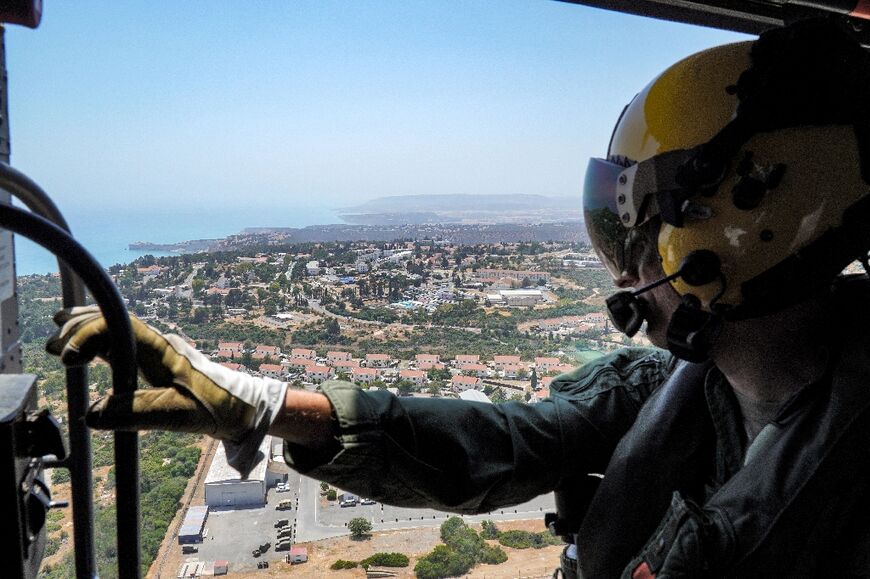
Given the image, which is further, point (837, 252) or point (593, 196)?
point (593, 196)

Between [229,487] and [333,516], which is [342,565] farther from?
[229,487]

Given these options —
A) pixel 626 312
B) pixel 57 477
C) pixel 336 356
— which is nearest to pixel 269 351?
pixel 336 356

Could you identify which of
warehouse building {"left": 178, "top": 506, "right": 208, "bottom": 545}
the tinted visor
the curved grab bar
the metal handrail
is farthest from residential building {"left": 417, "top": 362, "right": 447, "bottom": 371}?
the metal handrail

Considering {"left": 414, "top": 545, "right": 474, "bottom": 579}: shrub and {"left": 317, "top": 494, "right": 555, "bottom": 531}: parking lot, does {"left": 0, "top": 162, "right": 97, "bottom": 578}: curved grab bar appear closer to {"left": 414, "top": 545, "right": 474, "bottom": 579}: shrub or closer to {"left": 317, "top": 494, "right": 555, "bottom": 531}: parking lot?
{"left": 317, "top": 494, "right": 555, "bottom": 531}: parking lot

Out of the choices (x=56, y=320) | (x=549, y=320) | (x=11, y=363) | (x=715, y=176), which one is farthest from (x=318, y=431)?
(x=549, y=320)

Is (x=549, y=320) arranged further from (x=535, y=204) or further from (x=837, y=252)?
(x=837, y=252)

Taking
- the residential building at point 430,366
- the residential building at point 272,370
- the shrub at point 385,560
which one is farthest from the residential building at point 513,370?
the residential building at point 272,370

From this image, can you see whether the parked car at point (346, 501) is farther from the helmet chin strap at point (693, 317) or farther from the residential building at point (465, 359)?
the helmet chin strap at point (693, 317)

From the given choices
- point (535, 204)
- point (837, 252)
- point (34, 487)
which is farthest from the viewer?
point (535, 204)
